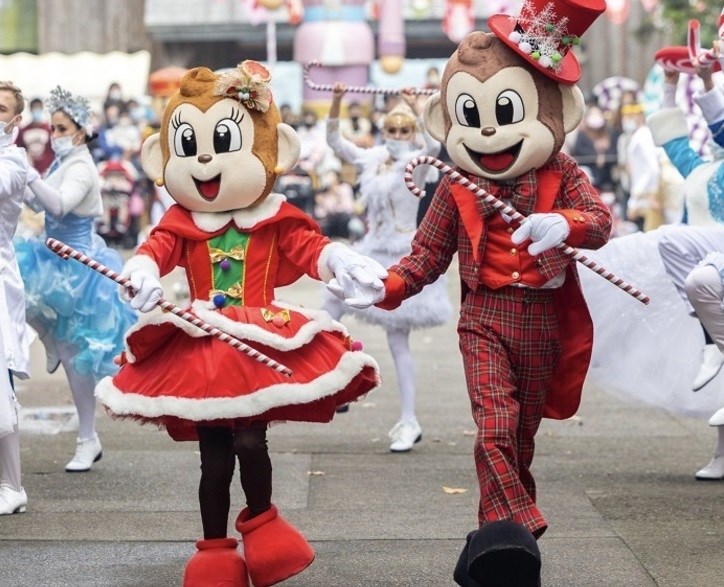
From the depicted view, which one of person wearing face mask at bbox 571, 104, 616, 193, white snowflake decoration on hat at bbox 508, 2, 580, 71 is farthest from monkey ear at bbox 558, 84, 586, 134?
person wearing face mask at bbox 571, 104, 616, 193

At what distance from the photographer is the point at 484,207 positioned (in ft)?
17.7

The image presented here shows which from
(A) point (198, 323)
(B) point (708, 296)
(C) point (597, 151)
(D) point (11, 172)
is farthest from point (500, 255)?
(C) point (597, 151)

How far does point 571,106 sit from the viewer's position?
5.61 meters

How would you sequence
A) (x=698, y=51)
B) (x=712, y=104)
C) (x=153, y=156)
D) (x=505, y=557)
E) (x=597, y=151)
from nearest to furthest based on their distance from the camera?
1. (x=505, y=557)
2. (x=153, y=156)
3. (x=712, y=104)
4. (x=698, y=51)
5. (x=597, y=151)

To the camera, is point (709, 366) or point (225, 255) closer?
point (225, 255)

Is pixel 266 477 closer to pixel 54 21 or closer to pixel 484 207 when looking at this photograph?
pixel 484 207

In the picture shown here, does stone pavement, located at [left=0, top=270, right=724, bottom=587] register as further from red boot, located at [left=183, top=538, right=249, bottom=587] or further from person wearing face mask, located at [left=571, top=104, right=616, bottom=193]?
person wearing face mask, located at [left=571, top=104, right=616, bottom=193]

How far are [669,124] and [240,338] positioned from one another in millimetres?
3109

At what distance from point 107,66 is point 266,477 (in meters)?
25.8

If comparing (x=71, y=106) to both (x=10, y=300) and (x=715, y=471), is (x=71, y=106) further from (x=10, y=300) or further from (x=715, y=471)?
(x=715, y=471)

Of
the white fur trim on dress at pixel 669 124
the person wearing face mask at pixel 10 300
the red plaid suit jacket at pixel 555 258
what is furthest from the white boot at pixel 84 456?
the white fur trim on dress at pixel 669 124

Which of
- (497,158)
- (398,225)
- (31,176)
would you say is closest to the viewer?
(497,158)

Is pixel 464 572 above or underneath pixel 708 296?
underneath

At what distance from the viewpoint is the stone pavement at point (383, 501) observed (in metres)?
5.75
